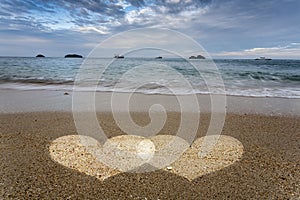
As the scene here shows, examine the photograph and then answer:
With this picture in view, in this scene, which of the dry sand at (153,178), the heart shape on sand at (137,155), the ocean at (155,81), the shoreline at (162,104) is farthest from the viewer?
the ocean at (155,81)

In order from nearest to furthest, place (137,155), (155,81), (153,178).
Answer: (153,178) → (137,155) → (155,81)

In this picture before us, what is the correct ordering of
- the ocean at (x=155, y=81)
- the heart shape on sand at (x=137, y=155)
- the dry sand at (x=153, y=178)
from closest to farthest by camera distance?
the dry sand at (x=153, y=178) < the heart shape on sand at (x=137, y=155) < the ocean at (x=155, y=81)

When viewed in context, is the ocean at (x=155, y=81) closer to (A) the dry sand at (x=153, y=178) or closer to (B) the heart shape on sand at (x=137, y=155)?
(B) the heart shape on sand at (x=137, y=155)

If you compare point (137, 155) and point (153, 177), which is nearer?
point (153, 177)

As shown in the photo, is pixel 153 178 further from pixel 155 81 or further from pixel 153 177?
pixel 155 81

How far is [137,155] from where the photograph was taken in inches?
105

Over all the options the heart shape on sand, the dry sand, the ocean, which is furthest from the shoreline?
the heart shape on sand

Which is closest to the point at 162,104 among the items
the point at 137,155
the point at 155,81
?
the point at 137,155

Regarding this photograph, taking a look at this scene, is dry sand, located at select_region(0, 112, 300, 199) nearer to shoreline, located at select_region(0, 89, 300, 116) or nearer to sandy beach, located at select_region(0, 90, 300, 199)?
sandy beach, located at select_region(0, 90, 300, 199)

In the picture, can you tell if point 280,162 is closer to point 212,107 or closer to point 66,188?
point 66,188

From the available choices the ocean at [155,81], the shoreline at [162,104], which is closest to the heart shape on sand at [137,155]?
the ocean at [155,81]

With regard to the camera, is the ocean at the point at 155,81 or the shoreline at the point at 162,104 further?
the ocean at the point at 155,81

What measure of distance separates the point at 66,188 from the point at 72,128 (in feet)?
6.27

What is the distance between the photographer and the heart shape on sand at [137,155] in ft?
7.76
